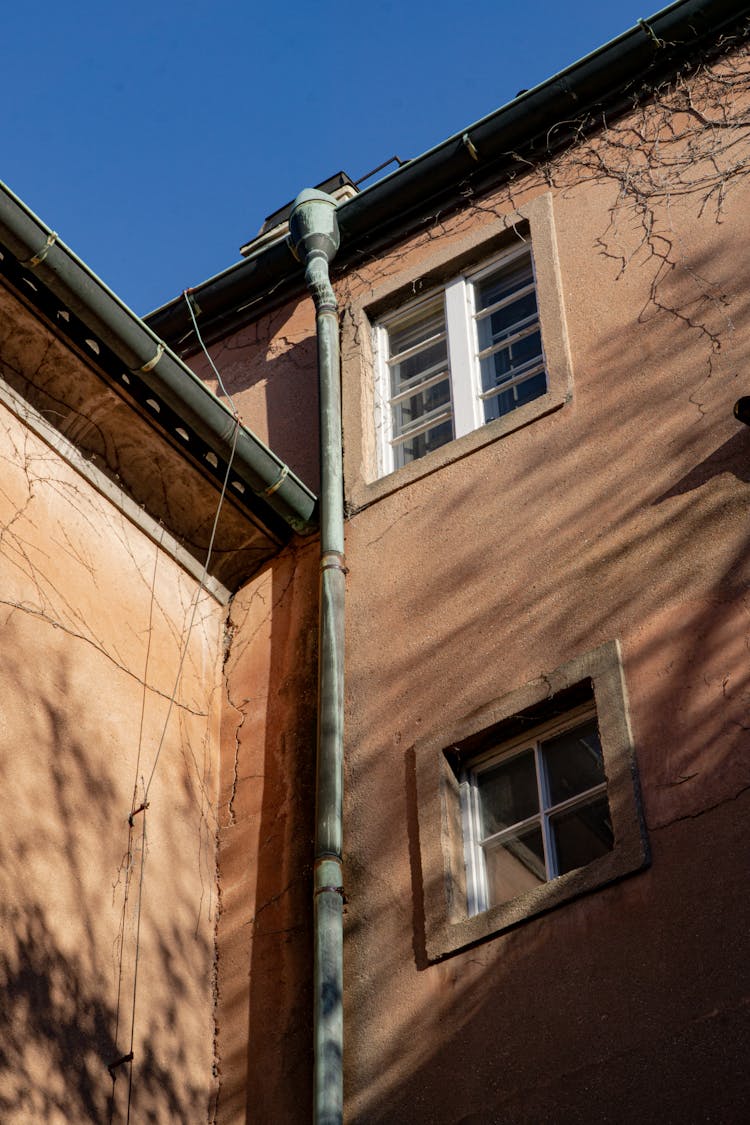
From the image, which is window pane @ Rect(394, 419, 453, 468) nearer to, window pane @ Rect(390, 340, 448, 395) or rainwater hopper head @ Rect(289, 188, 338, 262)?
window pane @ Rect(390, 340, 448, 395)

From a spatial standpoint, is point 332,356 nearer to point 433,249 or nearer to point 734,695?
point 433,249

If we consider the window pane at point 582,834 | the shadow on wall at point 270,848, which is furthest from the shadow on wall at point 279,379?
the window pane at point 582,834

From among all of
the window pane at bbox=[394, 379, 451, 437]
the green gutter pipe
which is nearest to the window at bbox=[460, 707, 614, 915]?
the green gutter pipe

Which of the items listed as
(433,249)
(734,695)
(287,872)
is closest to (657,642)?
(734,695)

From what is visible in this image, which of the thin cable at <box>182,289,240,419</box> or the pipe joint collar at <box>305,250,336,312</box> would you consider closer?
the pipe joint collar at <box>305,250,336,312</box>

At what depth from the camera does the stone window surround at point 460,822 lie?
21.2 feet

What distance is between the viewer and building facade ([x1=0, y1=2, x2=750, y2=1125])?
6.33 metres

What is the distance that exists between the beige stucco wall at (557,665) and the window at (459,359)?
0.74ft

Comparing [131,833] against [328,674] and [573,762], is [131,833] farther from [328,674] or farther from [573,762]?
[573,762]

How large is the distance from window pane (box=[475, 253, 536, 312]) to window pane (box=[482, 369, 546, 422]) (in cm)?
71

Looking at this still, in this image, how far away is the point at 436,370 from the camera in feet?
30.8

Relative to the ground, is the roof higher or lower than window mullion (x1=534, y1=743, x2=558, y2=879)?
higher

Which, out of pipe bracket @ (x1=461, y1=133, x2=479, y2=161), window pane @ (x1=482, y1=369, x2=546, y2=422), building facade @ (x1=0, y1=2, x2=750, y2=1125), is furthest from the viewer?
pipe bracket @ (x1=461, y1=133, x2=479, y2=161)

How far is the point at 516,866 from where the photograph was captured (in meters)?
7.02
